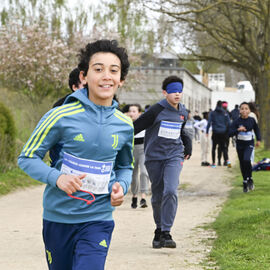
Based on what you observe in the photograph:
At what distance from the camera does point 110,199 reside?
3898 millimetres

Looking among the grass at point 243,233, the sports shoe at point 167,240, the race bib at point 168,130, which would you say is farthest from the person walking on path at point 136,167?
the sports shoe at point 167,240

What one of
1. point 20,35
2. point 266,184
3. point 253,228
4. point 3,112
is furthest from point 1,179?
point 20,35

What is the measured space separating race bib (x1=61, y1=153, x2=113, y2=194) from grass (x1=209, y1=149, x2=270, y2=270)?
279 centimetres

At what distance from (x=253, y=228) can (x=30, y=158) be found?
17.1ft

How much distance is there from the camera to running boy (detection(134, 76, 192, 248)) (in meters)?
7.46

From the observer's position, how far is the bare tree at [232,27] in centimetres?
2067

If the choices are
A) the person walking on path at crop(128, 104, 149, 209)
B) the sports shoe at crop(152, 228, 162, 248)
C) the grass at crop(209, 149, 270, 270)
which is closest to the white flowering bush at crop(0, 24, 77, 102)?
the person walking on path at crop(128, 104, 149, 209)

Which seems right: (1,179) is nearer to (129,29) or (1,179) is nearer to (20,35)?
(20,35)

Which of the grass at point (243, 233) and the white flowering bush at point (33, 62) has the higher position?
the white flowering bush at point (33, 62)

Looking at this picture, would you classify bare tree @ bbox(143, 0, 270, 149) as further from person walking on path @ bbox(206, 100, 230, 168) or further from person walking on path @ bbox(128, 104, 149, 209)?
person walking on path @ bbox(128, 104, 149, 209)

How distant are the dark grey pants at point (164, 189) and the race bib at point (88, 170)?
12.0 feet

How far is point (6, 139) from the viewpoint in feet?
47.9

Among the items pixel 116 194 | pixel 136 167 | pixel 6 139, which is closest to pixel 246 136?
pixel 136 167

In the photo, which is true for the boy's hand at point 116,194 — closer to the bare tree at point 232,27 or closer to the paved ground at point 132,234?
the paved ground at point 132,234
